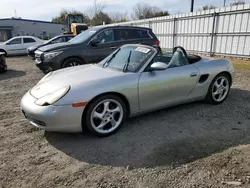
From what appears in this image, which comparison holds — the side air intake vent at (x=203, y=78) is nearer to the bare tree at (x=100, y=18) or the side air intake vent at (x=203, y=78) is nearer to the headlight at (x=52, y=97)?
the headlight at (x=52, y=97)

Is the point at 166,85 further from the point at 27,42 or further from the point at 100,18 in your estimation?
the point at 100,18

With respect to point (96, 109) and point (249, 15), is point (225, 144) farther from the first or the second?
point (249, 15)

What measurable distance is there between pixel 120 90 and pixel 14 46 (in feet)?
51.8

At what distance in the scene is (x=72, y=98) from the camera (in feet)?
9.66

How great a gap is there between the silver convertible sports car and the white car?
14.6 m

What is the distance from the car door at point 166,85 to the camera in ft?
11.5

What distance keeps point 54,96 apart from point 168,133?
1.81m

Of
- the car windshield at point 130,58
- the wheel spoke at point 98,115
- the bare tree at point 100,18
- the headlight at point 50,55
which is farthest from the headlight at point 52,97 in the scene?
the bare tree at point 100,18

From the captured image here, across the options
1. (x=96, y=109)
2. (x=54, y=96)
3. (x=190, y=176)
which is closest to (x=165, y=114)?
(x=96, y=109)

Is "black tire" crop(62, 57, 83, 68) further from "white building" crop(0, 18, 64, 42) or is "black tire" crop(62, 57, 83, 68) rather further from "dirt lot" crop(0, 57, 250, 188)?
"white building" crop(0, 18, 64, 42)

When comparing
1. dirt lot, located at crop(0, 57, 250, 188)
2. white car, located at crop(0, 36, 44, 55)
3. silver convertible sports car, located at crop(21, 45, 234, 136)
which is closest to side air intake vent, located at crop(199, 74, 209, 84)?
silver convertible sports car, located at crop(21, 45, 234, 136)

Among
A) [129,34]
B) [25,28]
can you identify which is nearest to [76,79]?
[129,34]

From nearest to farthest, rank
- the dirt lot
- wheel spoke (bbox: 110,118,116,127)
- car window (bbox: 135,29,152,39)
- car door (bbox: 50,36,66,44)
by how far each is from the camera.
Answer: the dirt lot < wheel spoke (bbox: 110,118,116,127) < car window (bbox: 135,29,152,39) < car door (bbox: 50,36,66,44)

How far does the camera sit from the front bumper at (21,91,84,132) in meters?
2.88
